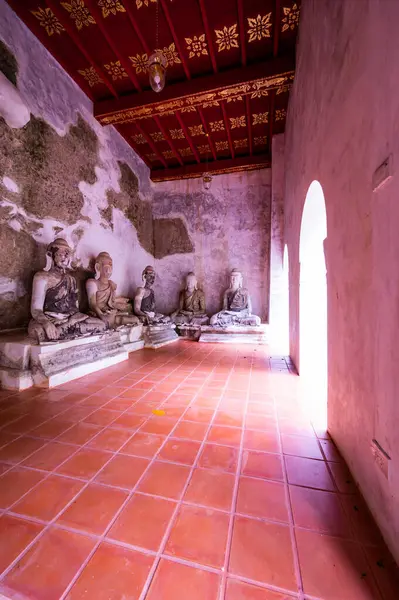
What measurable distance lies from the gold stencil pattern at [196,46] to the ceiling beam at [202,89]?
0.42 meters

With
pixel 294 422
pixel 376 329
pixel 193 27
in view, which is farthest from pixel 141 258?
pixel 376 329

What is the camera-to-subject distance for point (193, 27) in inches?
159

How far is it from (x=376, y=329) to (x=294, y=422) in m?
1.40

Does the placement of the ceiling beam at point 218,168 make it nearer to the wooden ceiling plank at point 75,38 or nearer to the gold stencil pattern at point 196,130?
the gold stencil pattern at point 196,130

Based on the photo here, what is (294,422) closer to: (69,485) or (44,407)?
(69,485)

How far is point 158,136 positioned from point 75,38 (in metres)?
2.91

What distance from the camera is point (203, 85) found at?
4.88 meters

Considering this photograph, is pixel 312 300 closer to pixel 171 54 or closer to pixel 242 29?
pixel 242 29

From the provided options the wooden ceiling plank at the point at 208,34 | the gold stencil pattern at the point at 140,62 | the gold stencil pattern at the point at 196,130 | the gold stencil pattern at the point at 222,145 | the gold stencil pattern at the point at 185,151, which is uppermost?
the gold stencil pattern at the point at 185,151

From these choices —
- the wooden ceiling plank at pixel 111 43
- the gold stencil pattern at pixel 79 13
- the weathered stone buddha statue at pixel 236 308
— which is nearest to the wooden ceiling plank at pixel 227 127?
the wooden ceiling plank at pixel 111 43

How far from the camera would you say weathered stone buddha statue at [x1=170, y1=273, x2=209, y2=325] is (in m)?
7.32

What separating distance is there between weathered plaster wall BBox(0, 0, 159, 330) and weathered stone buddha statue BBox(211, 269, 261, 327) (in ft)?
10.6

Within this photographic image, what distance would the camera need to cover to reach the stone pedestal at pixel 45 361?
3037 mm

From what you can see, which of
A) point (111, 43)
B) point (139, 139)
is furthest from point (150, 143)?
point (111, 43)
